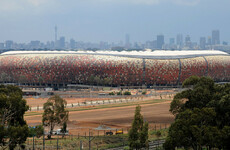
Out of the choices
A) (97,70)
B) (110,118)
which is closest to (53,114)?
(110,118)

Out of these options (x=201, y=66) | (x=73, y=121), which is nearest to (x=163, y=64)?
(x=201, y=66)

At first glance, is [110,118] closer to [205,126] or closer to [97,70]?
[205,126]

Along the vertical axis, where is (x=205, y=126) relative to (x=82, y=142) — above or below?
above

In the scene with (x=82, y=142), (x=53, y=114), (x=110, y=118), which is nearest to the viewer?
(x=82, y=142)

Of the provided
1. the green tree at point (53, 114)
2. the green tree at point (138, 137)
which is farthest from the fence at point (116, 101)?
the green tree at point (138, 137)

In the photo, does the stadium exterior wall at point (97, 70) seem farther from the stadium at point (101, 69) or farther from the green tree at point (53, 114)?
the green tree at point (53, 114)

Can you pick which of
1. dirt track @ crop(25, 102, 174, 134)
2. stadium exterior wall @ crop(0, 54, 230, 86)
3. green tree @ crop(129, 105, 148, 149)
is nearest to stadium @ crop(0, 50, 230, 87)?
stadium exterior wall @ crop(0, 54, 230, 86)

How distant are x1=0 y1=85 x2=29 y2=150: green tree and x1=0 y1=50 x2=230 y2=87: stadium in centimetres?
10180

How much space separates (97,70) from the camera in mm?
152125

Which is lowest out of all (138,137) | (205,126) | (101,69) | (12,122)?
(138,137)

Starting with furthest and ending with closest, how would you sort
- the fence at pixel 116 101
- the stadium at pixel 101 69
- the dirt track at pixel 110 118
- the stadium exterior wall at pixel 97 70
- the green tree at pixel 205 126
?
the stadium at pixel 101 69
the stadium exterior wall at pixel 97 70
the fence at pixel 116 101
the dirt track at pixel 110 118
the green tree at pixel 205 126

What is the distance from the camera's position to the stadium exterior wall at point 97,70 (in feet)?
Answer: 497

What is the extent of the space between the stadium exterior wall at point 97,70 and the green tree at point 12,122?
102m

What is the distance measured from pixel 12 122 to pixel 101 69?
107m
